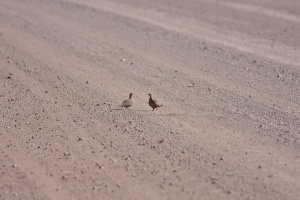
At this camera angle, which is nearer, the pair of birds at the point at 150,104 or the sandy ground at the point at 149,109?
the sandy ground at the point at 149,109

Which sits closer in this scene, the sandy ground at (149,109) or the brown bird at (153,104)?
the sandy ground at (149,109)

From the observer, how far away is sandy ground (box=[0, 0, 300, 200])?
18.2ft

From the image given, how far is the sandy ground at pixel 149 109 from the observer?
5535mm

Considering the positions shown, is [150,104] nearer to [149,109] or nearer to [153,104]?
[153,104]

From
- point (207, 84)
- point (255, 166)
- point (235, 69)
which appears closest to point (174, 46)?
point (235, 69)

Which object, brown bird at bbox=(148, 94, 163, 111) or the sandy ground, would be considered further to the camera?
brown bird at bbox=(148, 94, 163, 111)

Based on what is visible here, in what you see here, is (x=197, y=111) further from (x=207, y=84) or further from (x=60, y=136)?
(x=60, y=136)

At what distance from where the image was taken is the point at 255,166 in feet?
19.0

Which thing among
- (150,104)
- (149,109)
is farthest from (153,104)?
(149,109)

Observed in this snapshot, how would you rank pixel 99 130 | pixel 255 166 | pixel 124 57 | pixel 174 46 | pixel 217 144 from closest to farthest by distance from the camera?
pixel 255 166
pixel 217 144
pixel 99 130
pixel 124 57
pixel 174 46

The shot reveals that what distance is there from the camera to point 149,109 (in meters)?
7.62

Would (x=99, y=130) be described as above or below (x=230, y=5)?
below

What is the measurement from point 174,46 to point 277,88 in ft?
11.0

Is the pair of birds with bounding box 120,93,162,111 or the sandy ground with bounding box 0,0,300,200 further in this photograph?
the pair of birds with bounding box 120,93,162,111
